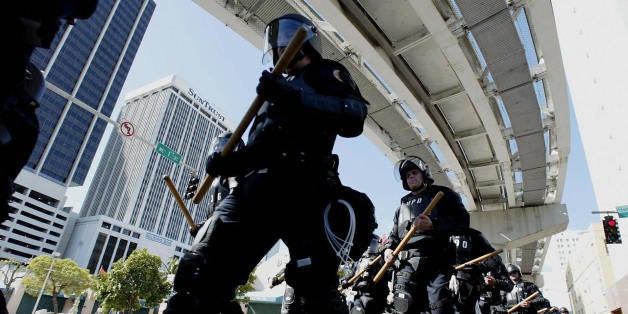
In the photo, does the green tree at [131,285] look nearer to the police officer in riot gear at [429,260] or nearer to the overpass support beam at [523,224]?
the overpass support beam at [523,224]

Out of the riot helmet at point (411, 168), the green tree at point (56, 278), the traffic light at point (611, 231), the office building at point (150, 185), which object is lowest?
the green tree at point (56, 278)

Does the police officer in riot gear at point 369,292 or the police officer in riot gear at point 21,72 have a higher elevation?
the police officer in riot gear at point 21,72

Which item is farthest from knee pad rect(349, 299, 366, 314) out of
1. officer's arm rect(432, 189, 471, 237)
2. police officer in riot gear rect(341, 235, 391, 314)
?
officer's arm rect(432, 189, 471, 237)

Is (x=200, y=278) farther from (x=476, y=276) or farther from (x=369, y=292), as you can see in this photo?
(x=476, y=276)

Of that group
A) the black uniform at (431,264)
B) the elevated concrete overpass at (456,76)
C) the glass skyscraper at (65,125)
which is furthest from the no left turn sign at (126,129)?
the glass skyscraper at (65,125)

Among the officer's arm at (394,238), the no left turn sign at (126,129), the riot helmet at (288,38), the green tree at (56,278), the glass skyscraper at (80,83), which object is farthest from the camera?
the glass skyscraper at (80,83)

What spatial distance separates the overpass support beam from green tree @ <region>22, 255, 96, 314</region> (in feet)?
152

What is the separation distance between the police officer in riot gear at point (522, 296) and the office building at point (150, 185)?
328 feet

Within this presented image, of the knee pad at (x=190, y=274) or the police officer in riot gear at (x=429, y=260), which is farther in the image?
the police officer in riot gear at (x=429, y=260)

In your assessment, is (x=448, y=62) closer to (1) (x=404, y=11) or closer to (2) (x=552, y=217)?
(1) (x=404, y=11)

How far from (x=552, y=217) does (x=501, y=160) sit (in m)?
6.62

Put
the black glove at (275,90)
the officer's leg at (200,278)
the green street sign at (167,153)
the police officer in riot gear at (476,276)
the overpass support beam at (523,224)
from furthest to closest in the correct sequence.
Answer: the overpass support beam at (523,224) < the green street sign at (167,153) < the police officer in riot gear at (476,276) < the black glove at (275,90) < the officer's leg at (200,278)

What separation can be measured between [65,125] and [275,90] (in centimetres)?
13201

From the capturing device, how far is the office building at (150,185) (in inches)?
4208
